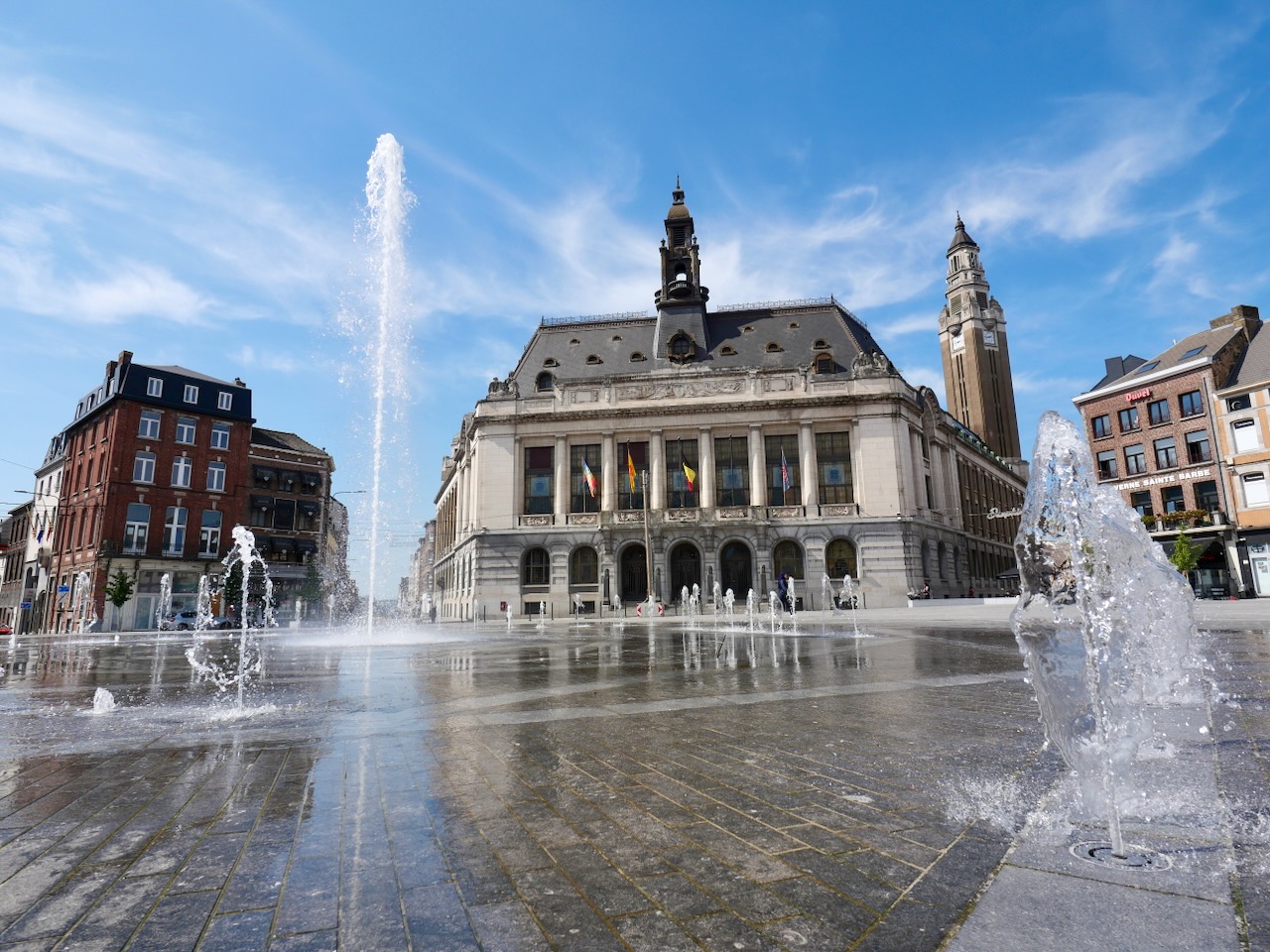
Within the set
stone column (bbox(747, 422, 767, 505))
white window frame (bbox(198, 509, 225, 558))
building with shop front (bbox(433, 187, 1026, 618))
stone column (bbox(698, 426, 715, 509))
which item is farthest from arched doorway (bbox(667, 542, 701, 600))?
white window frame (bbox(198, 509, 225, 558))

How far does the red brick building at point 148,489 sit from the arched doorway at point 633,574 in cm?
2728

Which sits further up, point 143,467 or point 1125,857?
point 143,467

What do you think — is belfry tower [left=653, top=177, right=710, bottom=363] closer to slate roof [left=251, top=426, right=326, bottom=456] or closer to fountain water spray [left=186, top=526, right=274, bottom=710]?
slate roof [left=251, top=426, right=326, bottom=456]

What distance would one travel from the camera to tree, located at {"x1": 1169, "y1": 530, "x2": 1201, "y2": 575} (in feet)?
111

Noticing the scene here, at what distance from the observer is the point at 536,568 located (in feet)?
146

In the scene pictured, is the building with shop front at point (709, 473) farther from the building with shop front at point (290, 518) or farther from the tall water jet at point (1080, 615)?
the tall water jet at point (1080, 615)

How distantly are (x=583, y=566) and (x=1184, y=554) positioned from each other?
3233 cm

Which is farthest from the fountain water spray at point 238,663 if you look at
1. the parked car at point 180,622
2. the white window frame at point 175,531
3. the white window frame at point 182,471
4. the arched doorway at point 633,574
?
the white window frame at point 182,471

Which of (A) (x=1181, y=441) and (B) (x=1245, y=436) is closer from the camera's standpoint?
(B) (x=1245, y=436)

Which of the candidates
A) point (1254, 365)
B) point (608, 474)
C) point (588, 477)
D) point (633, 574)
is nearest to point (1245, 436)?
point (1254, 365)

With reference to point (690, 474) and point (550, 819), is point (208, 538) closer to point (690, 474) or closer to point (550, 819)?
point (690, 474)

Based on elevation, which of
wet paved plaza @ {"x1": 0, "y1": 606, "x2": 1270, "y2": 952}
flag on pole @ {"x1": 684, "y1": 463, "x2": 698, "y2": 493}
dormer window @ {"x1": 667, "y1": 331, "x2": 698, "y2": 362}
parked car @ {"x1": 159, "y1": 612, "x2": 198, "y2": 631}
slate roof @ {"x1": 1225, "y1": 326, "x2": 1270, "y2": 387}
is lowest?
wet paved plaza @ {"x1": 0, "y1": 606, "x2": 1270, "y2": 952}

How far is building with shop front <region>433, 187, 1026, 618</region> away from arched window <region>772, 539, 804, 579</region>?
0.09 meters

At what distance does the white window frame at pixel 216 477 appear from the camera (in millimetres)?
46569
